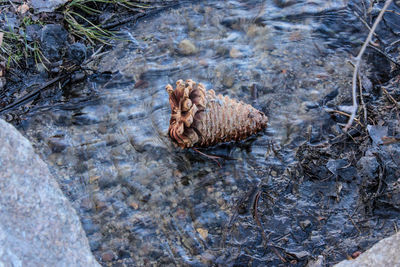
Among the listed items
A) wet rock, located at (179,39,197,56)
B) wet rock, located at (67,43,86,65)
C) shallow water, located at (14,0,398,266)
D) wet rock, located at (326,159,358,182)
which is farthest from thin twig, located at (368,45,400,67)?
wet rock, located at (67,43,86,65)

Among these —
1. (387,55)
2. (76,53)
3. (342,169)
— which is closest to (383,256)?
(342,169)

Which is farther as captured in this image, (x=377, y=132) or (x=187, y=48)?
(x=187, y=48)

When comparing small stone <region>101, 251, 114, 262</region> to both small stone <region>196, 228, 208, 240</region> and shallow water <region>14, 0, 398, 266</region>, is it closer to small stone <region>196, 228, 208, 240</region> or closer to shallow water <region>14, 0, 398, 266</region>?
shallow water <region>14, 0, 398, 266</region>

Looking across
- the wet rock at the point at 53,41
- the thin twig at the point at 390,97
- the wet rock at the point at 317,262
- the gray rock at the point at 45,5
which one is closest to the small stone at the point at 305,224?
the wet rock at the point at 317,262

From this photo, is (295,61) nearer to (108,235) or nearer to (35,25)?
(108,235)

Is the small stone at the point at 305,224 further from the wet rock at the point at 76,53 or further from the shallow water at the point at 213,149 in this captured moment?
the wet rock at the point at 76,53

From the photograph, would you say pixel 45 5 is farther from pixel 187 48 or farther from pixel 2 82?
pixel 187 48

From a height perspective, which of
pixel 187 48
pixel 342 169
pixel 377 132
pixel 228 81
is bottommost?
pixel 342 169
